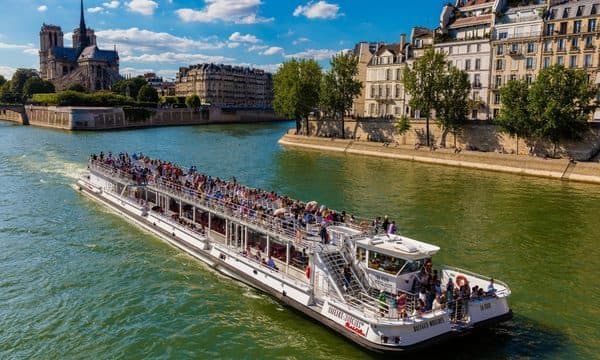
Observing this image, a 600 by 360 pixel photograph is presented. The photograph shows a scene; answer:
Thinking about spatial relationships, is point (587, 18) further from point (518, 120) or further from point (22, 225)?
point (22, 225)

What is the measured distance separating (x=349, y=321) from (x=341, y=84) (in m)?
64.8

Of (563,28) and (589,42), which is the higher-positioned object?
(563,28)

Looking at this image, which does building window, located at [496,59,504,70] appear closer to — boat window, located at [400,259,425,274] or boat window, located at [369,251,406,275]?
boat window, located at [400,259,425,274]

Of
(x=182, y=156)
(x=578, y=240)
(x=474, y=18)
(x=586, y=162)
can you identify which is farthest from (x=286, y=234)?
(x=474, y=18)

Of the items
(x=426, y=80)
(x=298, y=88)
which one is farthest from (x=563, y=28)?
(x=298, y=88)

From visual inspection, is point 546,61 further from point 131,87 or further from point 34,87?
point 34,87

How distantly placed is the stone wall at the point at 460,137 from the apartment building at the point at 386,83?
11.8ft

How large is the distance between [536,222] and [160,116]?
370 ft

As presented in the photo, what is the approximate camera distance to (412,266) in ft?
56.9

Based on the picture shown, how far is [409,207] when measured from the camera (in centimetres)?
3650

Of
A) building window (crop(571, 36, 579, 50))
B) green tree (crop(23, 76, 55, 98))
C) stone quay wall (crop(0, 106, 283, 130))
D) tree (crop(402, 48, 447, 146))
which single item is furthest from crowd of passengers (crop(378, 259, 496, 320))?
green tree (crop(23, 76, 55, 98))

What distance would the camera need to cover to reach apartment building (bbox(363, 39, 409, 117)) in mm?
77062

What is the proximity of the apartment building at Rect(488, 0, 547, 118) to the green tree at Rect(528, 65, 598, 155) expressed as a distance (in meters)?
9.79

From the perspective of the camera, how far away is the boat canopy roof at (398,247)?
55.9 feet
